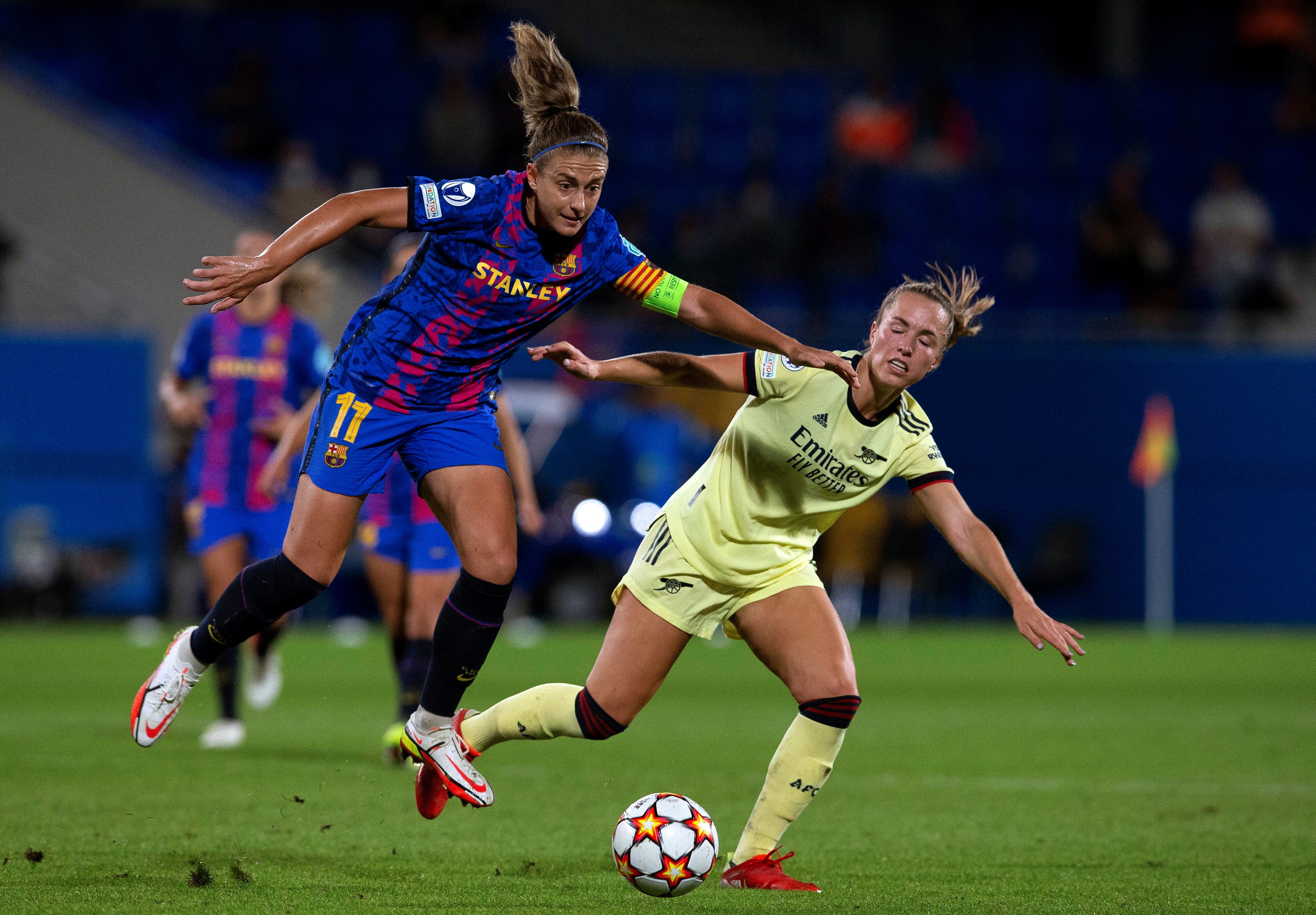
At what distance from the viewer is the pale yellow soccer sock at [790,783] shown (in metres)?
5.22

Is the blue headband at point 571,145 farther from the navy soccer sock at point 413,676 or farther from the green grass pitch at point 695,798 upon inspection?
the navy soccer sock at point 413,676

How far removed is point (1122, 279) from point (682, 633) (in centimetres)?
1472

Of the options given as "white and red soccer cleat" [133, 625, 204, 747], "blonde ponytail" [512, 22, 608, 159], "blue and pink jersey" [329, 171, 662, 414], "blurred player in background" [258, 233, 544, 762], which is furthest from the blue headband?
"blurred player in background" [258, 233, 544, 762]

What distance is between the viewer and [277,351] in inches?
344

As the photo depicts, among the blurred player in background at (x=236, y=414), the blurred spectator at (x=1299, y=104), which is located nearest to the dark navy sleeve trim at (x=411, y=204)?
the blurred player in background at (x=236, y=414)

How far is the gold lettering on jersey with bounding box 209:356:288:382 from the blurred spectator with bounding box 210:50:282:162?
10.8m

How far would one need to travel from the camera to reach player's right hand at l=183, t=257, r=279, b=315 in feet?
15.5

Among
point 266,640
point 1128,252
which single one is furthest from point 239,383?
point 1128,252

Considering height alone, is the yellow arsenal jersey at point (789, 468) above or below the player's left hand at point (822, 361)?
below

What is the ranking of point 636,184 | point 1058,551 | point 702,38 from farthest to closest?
point 702,38
point 636,184
point 1058,551

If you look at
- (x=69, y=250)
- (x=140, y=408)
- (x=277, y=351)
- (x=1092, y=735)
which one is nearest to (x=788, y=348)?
(x=277, y=351)

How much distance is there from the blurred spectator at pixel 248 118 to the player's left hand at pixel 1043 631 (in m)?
15.5

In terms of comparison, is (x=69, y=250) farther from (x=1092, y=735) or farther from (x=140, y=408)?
(x=1092, y=735)

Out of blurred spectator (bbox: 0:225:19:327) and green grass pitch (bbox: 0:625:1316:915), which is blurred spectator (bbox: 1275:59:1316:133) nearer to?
green grass pitch (bbox: 0:625:1316:915)
